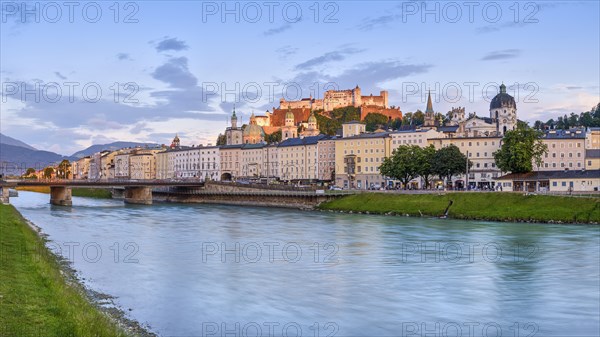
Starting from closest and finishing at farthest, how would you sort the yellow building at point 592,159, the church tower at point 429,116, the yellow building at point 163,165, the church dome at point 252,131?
the yellow building at point 592,159
the church tower at point 429,116
the church dome at point 252,131
the yellow building at point 163,165

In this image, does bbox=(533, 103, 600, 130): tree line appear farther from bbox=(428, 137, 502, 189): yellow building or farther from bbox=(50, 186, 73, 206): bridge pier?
bbox=(50, 186, 73, 206): bridge pier

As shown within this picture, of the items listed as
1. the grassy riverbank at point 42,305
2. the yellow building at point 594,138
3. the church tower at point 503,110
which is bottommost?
the grassy riverbank at point 42,305

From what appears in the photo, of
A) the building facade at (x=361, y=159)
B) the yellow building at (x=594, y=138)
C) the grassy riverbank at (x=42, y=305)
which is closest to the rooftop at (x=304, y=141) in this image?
the building facade at (x=361, y=159)

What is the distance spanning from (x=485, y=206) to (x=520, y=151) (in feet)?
60.8

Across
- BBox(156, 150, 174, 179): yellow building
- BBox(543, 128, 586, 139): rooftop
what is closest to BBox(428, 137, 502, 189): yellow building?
BBox(543, 128, 586, 139): rooftop

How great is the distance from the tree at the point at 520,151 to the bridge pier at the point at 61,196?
55.4m

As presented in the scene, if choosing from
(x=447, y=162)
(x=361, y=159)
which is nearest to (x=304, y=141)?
(x=361, y=159)

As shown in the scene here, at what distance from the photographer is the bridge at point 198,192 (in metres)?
83.6

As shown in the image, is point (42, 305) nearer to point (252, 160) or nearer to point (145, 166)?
point (252, 160)

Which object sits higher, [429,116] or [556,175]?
[429,116]

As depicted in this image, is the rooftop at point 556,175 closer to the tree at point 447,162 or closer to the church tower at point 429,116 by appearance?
the tree at point 447,162

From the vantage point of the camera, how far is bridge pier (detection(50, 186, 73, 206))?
291 feet

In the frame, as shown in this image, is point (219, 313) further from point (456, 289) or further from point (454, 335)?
point (456, 289)

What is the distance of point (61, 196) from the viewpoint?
9075 cm
